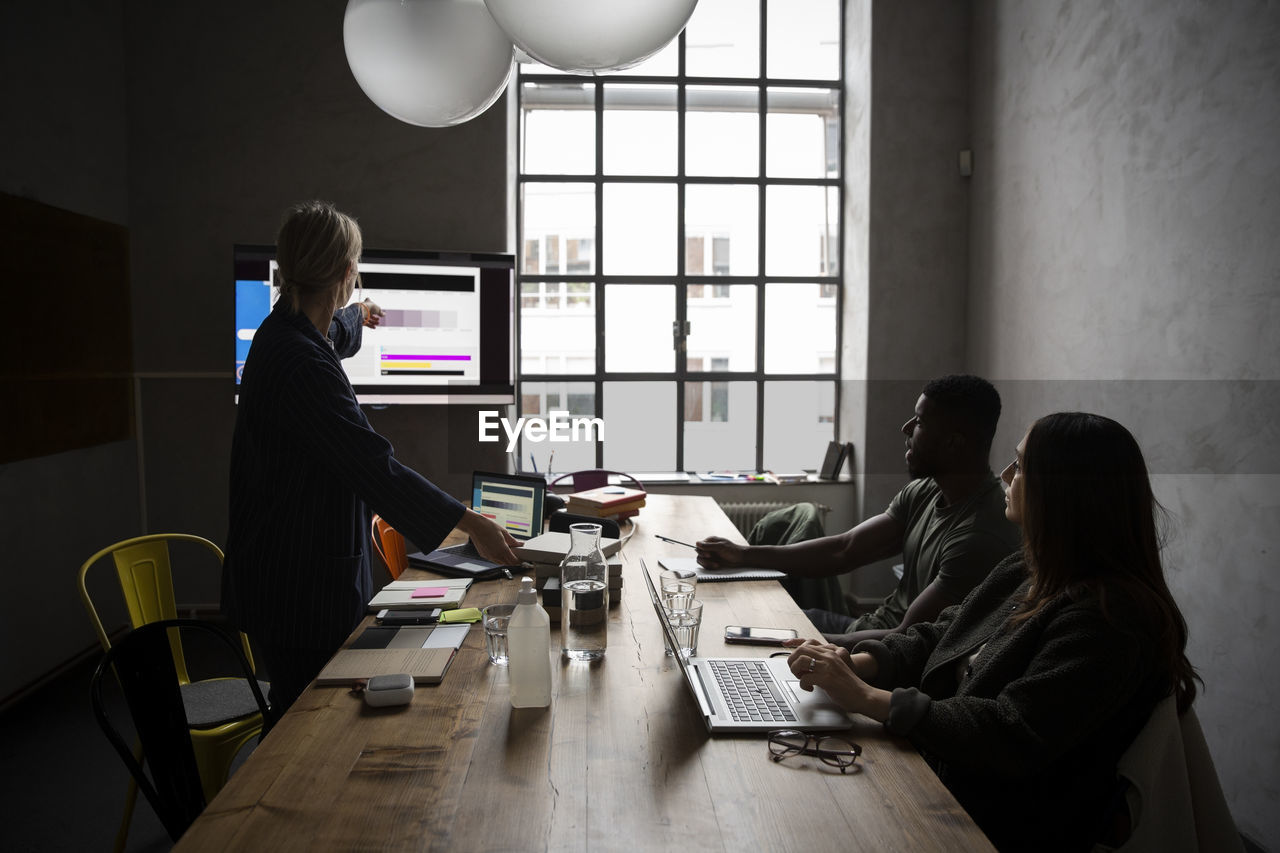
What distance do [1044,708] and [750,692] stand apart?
48cm

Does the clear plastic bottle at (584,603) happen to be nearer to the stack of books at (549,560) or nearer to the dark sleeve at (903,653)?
the stack of books at (549,560)

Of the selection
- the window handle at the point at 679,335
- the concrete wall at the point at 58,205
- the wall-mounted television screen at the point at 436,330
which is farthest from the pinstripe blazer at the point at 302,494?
the window handle at the point at 679,335

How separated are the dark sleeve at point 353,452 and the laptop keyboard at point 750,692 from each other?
A: 0.65 metres

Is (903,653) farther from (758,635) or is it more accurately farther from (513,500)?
(513,500)

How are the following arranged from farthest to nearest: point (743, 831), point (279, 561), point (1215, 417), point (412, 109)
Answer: point (1215, 417) < point (412, 109) < point (279, 561) < point (743, 831)

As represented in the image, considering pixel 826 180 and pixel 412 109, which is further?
pixel 826 180

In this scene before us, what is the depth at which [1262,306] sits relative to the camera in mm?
2572

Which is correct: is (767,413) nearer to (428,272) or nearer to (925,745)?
(428,272)

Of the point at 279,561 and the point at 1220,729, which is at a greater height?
the point at 279,561

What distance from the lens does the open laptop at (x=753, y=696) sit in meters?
1.38

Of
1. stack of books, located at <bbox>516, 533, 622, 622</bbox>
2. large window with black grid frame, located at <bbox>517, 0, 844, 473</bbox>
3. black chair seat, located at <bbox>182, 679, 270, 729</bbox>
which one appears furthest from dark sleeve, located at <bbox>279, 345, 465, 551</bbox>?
large window with black grid frame, located at <bbox>517, 0, 844, 473</bbox>

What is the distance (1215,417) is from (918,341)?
5.99 ft

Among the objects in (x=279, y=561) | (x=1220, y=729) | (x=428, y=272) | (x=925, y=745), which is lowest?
(x=1220, y=729)

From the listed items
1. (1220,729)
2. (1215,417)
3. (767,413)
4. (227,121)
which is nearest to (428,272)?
(227,121)
